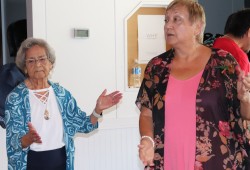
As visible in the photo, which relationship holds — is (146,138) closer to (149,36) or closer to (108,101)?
(108,101)

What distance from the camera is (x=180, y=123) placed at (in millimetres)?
1785

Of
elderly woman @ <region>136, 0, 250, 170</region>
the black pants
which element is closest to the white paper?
the black pants

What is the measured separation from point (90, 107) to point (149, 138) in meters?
1.77

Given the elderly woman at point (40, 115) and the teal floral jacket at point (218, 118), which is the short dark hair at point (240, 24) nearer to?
the teal floral jacket at point (218, 118)

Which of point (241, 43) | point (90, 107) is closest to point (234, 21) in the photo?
point (241, 43)

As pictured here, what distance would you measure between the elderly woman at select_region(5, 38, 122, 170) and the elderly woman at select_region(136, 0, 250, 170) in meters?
0.63

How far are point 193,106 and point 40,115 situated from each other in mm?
951

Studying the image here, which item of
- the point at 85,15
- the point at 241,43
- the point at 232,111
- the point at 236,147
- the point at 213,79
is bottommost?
the point at 236,147

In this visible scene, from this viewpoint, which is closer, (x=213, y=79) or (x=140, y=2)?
(x=213, y=79)

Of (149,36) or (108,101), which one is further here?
(149,36)

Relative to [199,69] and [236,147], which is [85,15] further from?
[236,147]

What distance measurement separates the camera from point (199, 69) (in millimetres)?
1812

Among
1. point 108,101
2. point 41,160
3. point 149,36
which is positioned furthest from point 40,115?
point 149,36

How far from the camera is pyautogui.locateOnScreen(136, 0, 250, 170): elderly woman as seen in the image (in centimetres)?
174
